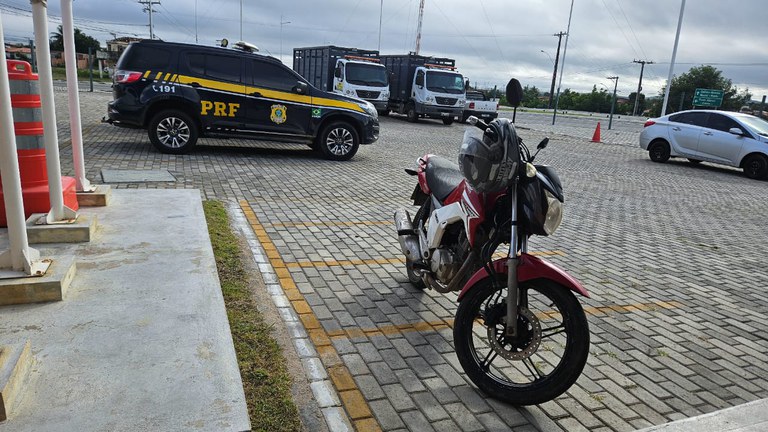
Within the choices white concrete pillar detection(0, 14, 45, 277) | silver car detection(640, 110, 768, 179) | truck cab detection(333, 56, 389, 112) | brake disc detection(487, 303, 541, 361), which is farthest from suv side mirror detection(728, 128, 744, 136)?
white concrete pillar detection(0, 14, 45, 277)

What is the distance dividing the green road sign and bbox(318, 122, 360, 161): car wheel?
27.6 m

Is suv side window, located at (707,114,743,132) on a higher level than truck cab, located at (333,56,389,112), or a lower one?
lower

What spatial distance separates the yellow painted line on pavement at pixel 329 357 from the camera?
2.98 meters

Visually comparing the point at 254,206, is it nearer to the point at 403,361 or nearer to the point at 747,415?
the point at 403,361

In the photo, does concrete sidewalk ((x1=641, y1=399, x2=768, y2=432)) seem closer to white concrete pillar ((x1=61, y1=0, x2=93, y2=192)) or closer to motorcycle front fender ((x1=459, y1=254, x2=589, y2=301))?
motorcycle front fender ((x1=459, y1=254, x2=589, y2=301))

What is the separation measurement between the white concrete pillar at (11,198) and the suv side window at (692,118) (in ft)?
53.7

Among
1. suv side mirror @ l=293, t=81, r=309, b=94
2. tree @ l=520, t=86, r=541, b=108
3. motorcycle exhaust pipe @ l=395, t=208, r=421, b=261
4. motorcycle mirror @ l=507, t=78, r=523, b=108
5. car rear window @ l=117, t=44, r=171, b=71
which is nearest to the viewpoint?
motorcycle mirror @ l=507, t=78, r=523, b=108

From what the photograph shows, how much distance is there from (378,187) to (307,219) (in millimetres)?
2700

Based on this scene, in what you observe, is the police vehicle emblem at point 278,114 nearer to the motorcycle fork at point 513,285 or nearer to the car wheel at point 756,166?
the motorcycle fork at point 513,285

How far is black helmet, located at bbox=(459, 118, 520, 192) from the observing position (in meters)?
3.21

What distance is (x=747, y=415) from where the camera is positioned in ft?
10.3

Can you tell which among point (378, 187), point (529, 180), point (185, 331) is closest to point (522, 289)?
point (529, 180)

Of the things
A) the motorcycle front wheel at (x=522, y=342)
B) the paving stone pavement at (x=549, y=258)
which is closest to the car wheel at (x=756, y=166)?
the paving stone pavement at (x=549, y=258)

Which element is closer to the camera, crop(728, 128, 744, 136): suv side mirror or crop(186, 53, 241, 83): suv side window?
crop(186, 53, 241, 83): suv side window
